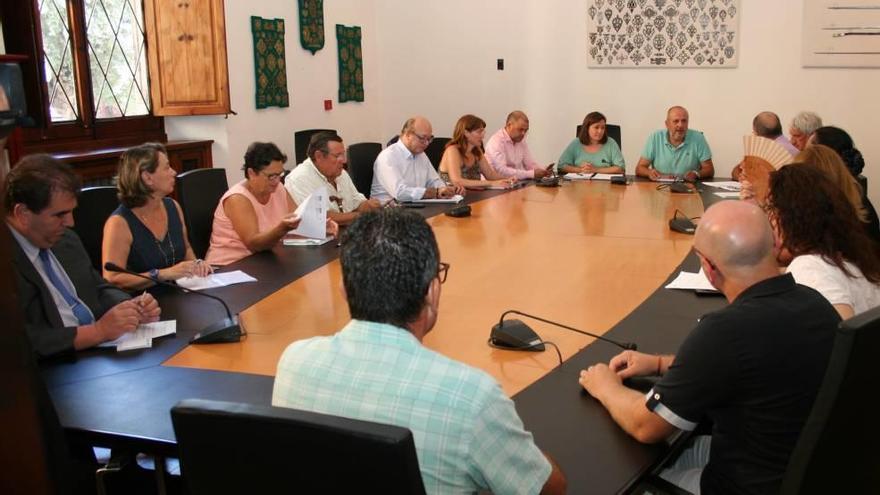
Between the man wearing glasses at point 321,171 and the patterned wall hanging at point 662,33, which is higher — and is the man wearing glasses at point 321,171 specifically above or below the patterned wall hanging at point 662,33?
below

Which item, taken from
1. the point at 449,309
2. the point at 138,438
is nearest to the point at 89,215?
the point at 449,309

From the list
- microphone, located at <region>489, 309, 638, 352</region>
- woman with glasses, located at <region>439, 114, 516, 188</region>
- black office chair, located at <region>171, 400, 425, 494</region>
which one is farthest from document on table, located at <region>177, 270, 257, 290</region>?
woman with glasses, located at <region>439, 114, 516, 188</region>

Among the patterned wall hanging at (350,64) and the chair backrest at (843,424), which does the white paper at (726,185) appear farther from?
the chair backrest at (843,424)

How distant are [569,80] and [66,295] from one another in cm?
551

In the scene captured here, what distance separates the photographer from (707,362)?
60.2 inches

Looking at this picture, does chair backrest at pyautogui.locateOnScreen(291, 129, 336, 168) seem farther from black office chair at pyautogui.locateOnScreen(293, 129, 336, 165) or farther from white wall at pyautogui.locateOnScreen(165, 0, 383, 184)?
white wall at pyautogui.locateOnScreen(165, 0, 383, 184)

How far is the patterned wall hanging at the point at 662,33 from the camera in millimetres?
6570

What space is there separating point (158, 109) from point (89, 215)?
2.38 meters

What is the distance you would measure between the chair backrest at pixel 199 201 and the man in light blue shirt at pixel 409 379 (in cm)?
231

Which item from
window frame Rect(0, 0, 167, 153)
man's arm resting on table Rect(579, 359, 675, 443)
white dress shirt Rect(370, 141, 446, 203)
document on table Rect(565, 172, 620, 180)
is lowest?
man's arm resting on table Rect(579, 359, 675, 443)

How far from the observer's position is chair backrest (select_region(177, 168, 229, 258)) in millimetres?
3459

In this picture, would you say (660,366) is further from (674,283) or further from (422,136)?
(422,136)

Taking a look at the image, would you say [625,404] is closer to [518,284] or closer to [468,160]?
[518,284]

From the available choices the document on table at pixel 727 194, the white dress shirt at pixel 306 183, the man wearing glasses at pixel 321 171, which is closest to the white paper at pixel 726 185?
the document on table at pixel 727 194
